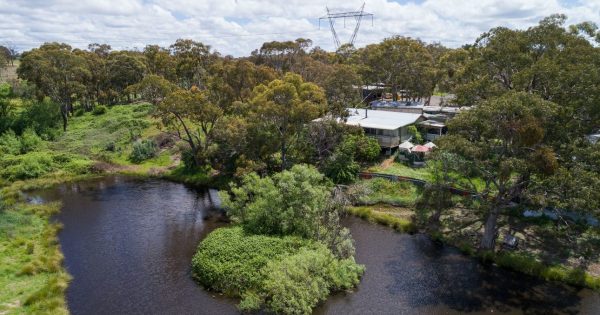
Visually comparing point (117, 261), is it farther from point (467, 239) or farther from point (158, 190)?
point (467, 239)

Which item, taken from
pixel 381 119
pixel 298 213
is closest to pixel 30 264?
pixel 298 213

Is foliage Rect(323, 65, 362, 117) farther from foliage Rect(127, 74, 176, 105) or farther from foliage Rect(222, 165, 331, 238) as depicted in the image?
foliage Rect(222, 165, 331, 238)

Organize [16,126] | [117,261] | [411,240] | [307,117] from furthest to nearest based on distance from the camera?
1. [16,126]
2. [307,117]
3. [411,240]
4. [117,261]

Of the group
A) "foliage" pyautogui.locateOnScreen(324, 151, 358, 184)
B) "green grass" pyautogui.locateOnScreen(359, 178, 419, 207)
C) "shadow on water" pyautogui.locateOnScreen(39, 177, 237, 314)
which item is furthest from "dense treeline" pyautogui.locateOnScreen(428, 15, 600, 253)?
"shadow on water" pyautogui.locateOnScreen(39, 177, 237, 314)

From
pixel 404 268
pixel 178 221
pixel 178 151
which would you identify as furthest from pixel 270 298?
pixel 178 151

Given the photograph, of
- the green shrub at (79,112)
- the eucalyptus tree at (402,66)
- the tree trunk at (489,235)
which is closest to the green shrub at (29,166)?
the green shrub at (79,112)

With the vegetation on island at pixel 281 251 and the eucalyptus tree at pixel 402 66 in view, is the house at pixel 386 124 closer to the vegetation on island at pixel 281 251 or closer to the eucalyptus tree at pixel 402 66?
the eucalyptus tree at pixel 402 66

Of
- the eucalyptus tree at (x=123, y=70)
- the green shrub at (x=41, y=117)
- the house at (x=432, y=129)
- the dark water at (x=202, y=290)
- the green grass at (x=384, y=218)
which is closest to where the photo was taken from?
the dark water at (x=202, y=290)
